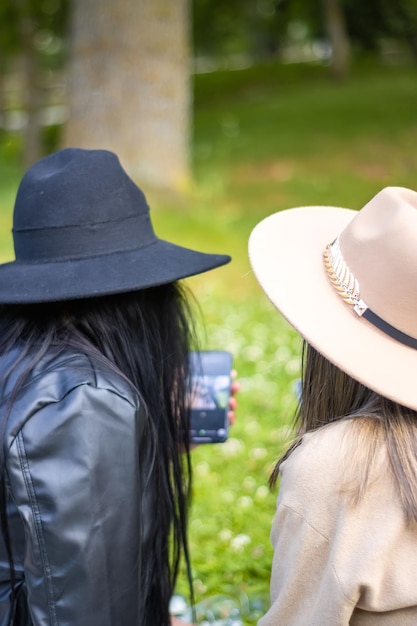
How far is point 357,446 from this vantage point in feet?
5.03

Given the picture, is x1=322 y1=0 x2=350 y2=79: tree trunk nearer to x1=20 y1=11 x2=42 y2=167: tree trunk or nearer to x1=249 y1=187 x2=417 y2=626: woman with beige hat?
x1=20 y1=11 x2=42 y2=167: tree trunk

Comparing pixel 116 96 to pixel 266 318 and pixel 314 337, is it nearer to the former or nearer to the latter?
pixel 266 318

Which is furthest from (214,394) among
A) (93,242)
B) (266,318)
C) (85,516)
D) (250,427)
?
(266,318)

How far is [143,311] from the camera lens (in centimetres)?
199

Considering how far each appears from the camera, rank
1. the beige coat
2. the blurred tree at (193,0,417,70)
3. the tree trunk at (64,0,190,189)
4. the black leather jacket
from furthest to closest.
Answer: the blurred tree at (193,0,417,70), the tree trunk at (64,0,190,189), the black leather jacket, the beige coat

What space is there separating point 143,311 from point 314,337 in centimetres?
54

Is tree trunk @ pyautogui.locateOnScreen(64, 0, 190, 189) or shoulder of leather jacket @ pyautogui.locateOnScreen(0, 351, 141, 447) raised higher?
shoulder of leather jacket @ pyautogui.locateOnScreen(0, 351, 141, 447)

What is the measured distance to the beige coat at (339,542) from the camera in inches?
58.6

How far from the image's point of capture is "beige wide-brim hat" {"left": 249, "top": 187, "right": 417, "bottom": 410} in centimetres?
154

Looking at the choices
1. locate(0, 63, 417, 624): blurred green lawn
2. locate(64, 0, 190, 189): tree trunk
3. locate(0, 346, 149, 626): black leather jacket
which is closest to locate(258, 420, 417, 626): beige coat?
locate(0, 346, 149, 626): black leather jacket

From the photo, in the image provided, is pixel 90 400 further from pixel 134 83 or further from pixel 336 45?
pixel 336 45

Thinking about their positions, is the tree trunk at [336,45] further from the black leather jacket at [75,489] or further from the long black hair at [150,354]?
the black leather jacket at [75,489]

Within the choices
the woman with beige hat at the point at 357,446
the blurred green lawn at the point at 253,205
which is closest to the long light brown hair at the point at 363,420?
the woman with beige hat at the point at 357,446

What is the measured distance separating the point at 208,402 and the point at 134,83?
720 centimetres
